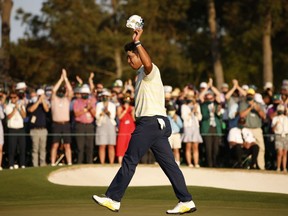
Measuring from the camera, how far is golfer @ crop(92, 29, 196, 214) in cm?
1339

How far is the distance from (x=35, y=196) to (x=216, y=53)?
1198 inches

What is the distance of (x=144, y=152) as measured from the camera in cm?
1342

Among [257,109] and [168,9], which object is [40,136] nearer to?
[257,109]

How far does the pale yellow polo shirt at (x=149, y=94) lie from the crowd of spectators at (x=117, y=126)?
37.1 feet

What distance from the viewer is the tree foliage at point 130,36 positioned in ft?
161

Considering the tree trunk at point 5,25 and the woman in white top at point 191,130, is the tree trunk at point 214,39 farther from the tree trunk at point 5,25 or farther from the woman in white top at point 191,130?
the woman in white top at point 191,130

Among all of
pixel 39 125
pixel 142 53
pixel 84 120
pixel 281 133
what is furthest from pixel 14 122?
pixel 142 53

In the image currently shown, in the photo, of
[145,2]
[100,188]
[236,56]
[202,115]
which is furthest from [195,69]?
[100,188]

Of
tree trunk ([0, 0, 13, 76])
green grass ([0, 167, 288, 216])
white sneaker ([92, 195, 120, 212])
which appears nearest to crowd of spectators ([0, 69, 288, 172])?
green grass ([0, 167, 288, 216])

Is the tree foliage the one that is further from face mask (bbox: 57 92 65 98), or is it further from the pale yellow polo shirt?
the pale yellow polo shirt

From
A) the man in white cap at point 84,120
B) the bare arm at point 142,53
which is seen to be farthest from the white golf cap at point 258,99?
the bare arm at point 142,53

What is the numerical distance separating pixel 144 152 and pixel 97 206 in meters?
2.03

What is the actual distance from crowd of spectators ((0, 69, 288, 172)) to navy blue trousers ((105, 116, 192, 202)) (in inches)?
444

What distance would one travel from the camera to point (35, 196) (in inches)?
736
